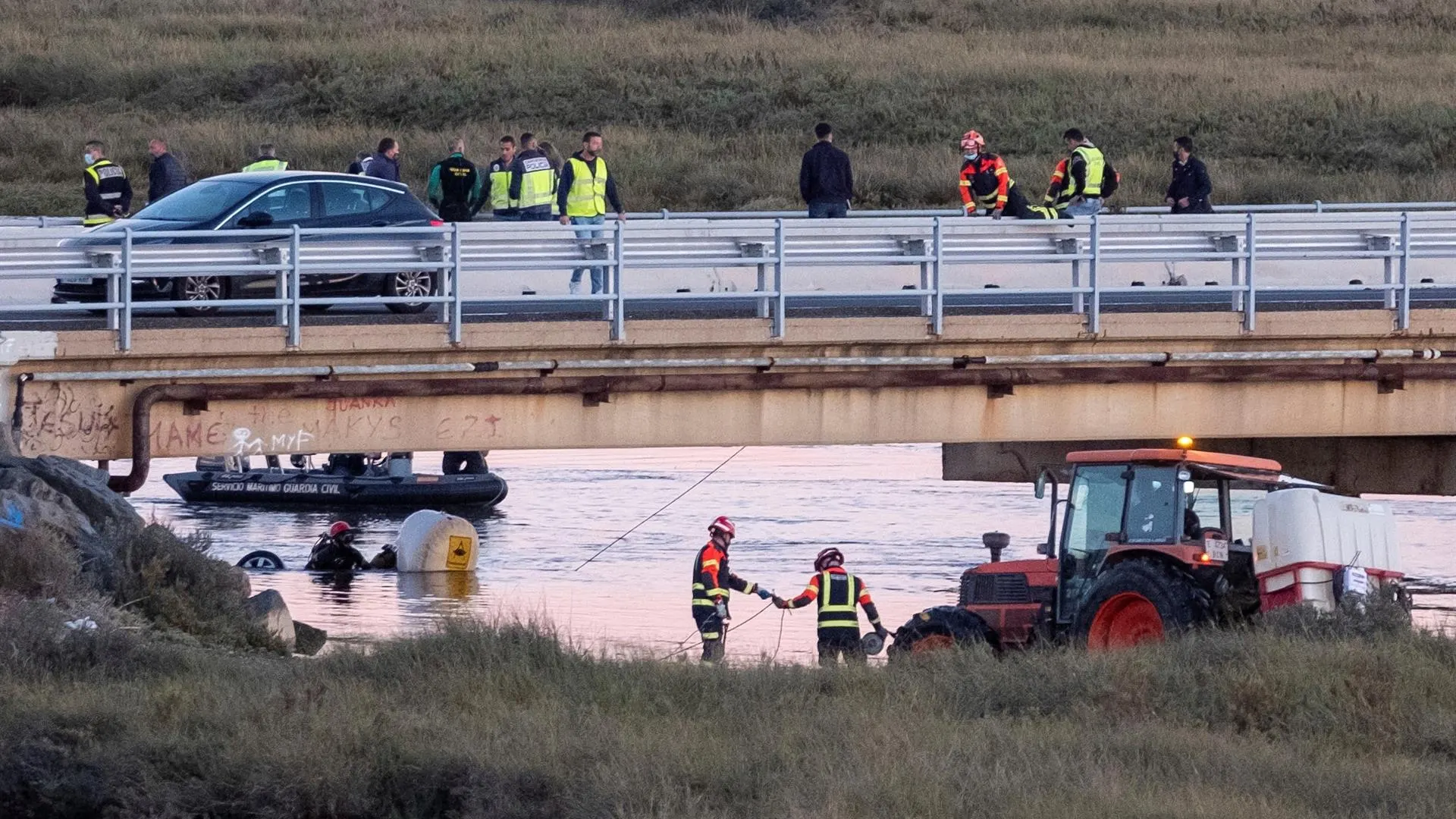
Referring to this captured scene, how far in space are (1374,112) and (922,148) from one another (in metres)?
11.5

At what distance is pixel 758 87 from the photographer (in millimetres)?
53062

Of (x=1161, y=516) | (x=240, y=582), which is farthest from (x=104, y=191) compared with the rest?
(x=1161, y=516)

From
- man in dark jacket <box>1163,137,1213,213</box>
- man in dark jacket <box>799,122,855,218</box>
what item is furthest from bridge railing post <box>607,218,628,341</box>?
man in dark jacket <box>1163,137,1213,213</box>

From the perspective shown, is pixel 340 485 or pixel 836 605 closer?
pixel 836 605

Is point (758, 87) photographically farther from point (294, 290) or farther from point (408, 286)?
point (294, 290)

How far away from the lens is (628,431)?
16.7m

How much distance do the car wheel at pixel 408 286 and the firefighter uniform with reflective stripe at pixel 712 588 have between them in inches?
172

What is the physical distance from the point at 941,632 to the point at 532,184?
7779 mm

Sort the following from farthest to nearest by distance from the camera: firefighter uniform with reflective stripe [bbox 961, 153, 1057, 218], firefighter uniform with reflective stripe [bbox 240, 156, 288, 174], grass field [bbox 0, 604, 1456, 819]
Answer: firefighter uniform with reflective stripe [bbox 240, 156, 288, 174], firefighter uniform with reflective stripe [bbox 961, 153, 1057, 218], grass field [bbox 0, 604, 1456, 819]

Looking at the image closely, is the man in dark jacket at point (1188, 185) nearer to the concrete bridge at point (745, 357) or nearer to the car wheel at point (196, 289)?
the concrete bridge at point (745, 357)

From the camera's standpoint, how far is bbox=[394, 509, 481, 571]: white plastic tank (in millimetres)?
25562

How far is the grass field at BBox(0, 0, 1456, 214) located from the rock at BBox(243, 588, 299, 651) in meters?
25.5

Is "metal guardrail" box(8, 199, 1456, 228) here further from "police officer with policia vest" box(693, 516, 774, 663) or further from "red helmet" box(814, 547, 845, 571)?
"red helmet" box(814, 547, 845, 571)

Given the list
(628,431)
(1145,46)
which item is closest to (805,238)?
(628,431)
